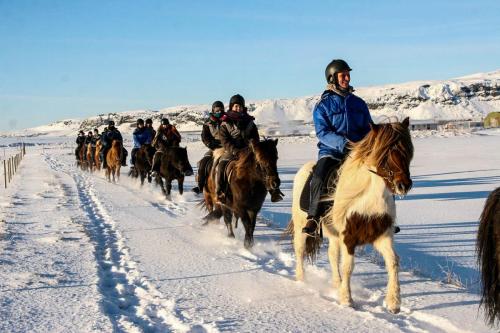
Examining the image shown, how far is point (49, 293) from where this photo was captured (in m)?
6.08

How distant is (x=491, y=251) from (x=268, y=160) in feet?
15.6

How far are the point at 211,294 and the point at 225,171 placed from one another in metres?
4.01

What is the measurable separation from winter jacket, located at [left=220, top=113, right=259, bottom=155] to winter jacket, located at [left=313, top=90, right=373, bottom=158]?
146 inches

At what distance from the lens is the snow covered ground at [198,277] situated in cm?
507

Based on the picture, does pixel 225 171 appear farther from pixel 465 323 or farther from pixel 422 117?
pixel 422 117

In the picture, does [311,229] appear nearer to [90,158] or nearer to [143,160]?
[143,160]

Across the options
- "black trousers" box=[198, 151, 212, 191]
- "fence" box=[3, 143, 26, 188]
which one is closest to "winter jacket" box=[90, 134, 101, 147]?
"fence" box=[3, 143, 26, 188]

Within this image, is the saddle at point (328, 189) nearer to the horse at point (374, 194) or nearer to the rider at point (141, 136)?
the horse at point (374, 194)

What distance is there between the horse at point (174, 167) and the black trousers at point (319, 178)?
10.4 m

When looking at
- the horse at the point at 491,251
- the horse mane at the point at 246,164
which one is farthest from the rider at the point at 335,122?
the horse mane at the point at 246,164

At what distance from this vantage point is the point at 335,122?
5.99m

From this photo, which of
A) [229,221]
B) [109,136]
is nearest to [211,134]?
[229,221]

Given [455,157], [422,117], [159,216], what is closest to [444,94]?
[422,117]

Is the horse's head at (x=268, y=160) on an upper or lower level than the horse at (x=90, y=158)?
upper
